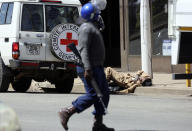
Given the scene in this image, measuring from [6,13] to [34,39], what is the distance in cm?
99

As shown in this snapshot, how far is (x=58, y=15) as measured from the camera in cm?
1503

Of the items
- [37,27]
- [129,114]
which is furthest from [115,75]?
[129,114]

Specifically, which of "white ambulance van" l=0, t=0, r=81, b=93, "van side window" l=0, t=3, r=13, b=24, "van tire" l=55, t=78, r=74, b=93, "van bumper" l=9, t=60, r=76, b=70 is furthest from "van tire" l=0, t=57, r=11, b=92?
"van tire" l=55, t=78, r=74, b=93

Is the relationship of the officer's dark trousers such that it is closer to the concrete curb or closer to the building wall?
the concrete curb

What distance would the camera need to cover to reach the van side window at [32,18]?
14.5m

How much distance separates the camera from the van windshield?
14.8m

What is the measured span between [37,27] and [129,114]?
469 cm

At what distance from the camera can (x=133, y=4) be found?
2281cm

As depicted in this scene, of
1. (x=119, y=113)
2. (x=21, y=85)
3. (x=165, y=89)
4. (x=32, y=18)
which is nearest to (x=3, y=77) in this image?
(x=32, y=18)

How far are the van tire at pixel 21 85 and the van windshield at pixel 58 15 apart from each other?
1984mm

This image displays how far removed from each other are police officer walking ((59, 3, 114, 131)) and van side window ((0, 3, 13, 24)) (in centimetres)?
676

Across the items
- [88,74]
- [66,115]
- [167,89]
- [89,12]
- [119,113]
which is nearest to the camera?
[88,74]

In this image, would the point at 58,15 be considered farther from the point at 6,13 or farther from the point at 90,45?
the point at 90,45

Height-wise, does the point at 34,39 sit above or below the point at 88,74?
above
